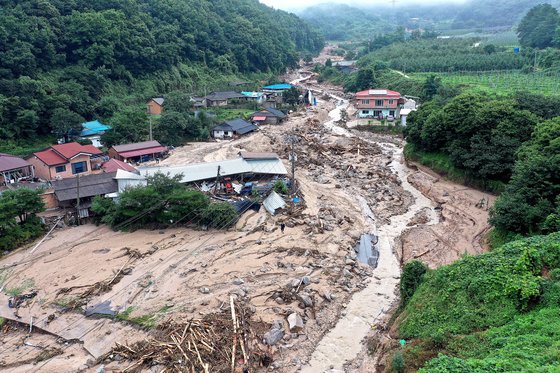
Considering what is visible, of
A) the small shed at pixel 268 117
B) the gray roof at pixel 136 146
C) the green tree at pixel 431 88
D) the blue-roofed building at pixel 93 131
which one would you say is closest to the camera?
the gray roof at pixel 136 146

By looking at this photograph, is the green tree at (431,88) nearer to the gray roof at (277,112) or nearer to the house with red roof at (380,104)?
the house with red roof at (380,104)

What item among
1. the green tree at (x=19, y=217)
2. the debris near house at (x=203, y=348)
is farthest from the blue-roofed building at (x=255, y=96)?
the debris near house at (x=203, y=348)

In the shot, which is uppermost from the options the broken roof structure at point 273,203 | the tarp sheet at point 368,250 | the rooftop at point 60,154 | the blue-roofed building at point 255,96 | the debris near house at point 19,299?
the blue-roofed building at point 255,96

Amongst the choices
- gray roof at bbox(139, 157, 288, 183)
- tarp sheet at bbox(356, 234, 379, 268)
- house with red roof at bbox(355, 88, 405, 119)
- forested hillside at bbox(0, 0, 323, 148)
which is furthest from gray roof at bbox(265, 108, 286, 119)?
tarp sheet at bbox(356, 234, 379, 268)

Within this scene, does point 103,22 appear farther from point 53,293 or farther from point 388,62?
point 388,62

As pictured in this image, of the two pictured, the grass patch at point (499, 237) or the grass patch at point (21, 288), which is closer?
the grass patch at point (21, 288)

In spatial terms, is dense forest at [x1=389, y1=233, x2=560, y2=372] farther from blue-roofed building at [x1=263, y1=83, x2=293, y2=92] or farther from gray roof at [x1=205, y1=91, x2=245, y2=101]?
blue-roofed building at [x1=263, y1=83, x2=293, y2=92]

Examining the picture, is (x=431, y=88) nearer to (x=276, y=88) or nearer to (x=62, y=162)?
(x=276, y=88)

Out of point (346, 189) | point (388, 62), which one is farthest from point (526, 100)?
point (388, 62)
